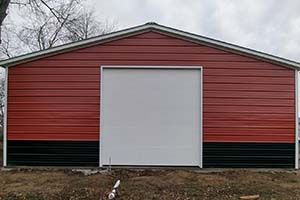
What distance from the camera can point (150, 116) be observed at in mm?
8844

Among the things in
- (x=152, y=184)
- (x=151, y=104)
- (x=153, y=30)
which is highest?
(x=153, y=30)

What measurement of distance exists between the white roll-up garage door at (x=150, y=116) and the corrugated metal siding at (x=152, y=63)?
8.7 inches

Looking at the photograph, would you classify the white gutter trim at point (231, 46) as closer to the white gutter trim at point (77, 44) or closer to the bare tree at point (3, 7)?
the white gutter trim at point (77, 44)

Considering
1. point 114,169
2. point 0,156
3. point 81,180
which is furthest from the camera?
point 0,156

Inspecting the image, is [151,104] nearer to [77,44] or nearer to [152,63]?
[152,63]

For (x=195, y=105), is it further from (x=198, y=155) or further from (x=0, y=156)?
(x=0, y=156)

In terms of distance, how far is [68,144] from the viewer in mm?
8711

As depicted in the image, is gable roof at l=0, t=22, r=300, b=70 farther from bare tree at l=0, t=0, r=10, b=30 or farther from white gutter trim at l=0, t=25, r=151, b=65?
bare tree at l=0, t=0, r=10, b=30

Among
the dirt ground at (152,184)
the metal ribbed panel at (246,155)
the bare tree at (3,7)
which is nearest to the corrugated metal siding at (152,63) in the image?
the metal ribbed panel at (246,155)

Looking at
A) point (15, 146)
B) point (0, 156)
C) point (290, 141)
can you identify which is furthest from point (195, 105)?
point (0, 156)

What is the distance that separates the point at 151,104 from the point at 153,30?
178cm

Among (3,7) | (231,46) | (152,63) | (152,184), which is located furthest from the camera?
(3,7)

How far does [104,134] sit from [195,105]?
2285mm

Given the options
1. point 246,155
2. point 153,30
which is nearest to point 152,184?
point 246,155
